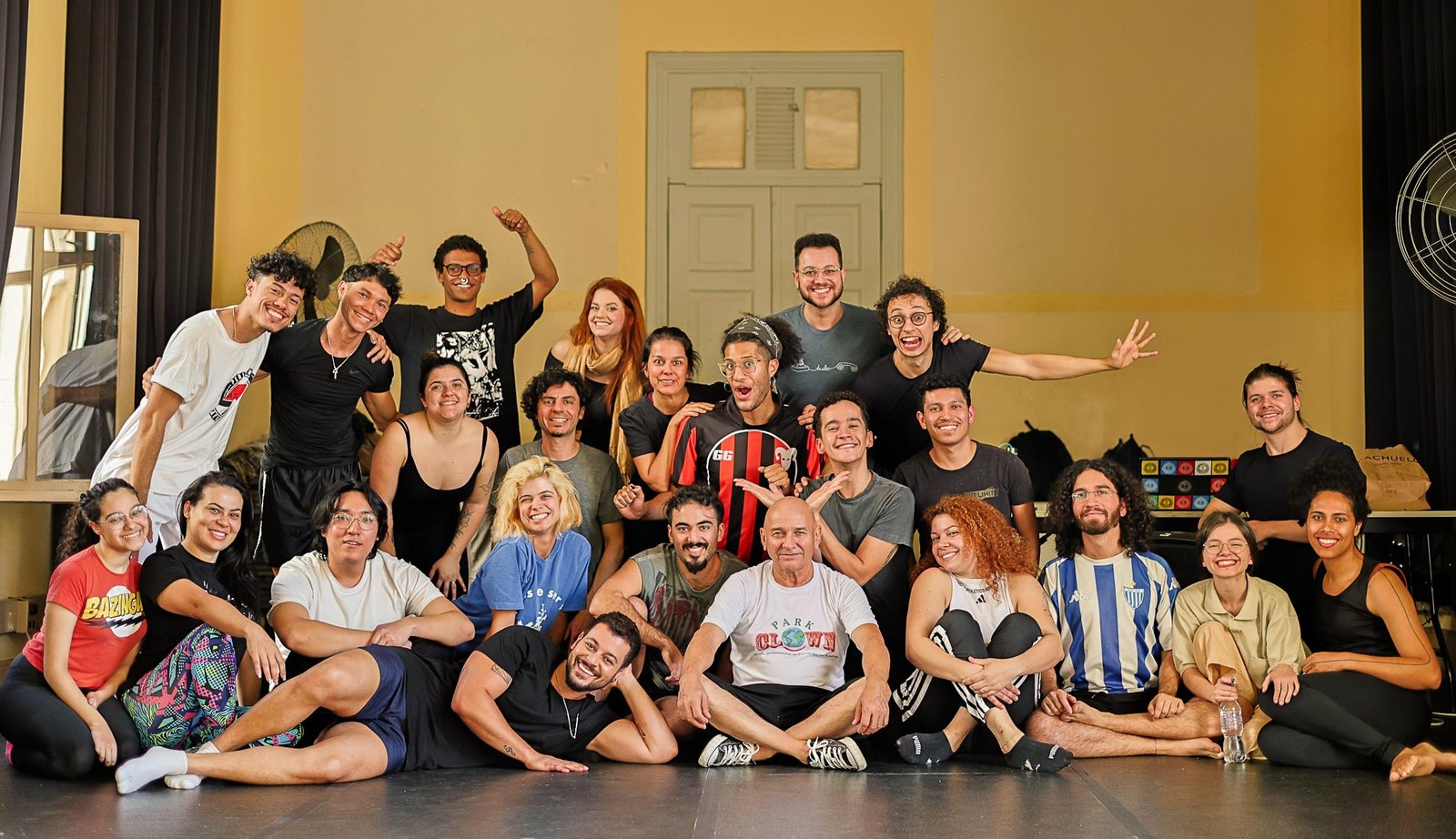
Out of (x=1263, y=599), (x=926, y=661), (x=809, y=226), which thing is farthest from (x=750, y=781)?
(x=809, y=226)

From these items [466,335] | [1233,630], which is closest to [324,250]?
[466,335]

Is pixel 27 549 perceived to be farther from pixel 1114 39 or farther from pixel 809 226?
pixel 1114 39

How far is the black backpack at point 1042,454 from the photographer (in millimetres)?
7789

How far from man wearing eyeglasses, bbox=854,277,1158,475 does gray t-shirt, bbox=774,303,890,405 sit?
12 centimetres

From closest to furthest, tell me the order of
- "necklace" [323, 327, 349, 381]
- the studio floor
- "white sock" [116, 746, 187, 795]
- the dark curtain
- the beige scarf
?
the studio floor < "white sock" [116, 746, 187, 795] < "necklace" [323, 327, 349, 381] < the beige scarf < the dark curtain

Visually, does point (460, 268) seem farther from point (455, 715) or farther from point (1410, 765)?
point (1410, 765)

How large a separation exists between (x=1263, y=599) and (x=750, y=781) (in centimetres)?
187

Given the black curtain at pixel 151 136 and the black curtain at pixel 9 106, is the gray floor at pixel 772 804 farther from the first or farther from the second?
the black curtain at pixel 151 136

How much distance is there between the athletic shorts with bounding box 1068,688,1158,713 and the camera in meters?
4.58

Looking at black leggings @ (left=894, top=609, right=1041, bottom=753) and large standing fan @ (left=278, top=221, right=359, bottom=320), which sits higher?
large standing fan @ (left=278, top=221, right=359, bottom=320)

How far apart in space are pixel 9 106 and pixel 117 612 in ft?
7.11

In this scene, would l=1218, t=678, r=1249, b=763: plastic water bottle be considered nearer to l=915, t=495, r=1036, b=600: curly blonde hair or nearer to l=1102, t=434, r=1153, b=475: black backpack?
l=915, t=495, r=1036, b=600: curly blonde hair

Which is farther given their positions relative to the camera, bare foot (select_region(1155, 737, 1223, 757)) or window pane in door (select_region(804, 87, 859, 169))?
window pane in door (select_region(804, 87, 859, 169))

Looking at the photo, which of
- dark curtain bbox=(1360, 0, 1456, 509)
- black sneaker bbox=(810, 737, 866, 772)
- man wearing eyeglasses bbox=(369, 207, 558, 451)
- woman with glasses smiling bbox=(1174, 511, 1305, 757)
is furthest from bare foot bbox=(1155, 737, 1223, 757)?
dark curtain bbox=(1360, 0, 1456, 509)
